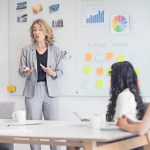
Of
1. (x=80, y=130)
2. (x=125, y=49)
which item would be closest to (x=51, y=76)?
(x=125, y=49)

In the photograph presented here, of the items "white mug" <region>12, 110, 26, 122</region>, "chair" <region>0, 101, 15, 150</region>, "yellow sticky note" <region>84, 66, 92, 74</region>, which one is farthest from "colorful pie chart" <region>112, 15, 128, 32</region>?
"white mug" <region>12, 110, 26, 122</region>

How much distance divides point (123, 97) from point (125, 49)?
1577 mm

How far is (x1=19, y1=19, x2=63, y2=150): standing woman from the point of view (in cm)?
370

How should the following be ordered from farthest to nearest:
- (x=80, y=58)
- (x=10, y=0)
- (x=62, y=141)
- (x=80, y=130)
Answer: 1. (x=10, y=0)
2. (x=80, y=58)
3. (x=80, y=130)
4. (x=62, y=141)

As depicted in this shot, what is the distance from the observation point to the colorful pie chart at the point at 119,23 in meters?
3.75

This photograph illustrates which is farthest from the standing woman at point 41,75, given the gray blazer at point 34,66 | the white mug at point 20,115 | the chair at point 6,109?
the white mug at point 20,115

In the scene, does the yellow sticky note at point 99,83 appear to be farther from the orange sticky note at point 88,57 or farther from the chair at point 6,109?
the chair at point 6,109

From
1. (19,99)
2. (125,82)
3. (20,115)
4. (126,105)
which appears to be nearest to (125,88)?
(125,82)

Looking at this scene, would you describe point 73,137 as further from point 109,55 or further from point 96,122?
point 109,55

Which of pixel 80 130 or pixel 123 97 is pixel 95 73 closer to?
pixel 123 97

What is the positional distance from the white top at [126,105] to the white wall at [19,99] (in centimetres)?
161

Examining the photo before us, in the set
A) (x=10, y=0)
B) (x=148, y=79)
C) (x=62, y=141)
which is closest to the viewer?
(x=62, y=141)

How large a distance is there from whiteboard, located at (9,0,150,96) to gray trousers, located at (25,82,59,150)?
1.09 ft

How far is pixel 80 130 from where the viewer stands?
1926 millimetres
